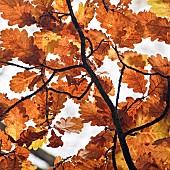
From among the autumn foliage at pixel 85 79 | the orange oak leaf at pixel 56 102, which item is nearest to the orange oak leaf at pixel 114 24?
the autumn foliage at pixel 85 79

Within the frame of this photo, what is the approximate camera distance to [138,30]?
468 millimetres

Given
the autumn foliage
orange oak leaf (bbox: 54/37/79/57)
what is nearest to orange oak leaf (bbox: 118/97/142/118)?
the autumn foliage

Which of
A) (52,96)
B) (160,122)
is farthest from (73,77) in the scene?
(160,122)

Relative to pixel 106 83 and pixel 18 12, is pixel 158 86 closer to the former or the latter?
pixel 106 83

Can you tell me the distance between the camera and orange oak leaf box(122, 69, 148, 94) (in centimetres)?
47

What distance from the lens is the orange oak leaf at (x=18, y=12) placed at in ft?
1.52

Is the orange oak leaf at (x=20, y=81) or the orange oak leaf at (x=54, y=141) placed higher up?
the orange oak leaf at (x=20, y=81)

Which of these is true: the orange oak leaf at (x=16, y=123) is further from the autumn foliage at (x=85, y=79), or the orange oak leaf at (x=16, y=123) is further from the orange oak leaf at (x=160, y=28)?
the orange oak leaf at (x=160, y=28)

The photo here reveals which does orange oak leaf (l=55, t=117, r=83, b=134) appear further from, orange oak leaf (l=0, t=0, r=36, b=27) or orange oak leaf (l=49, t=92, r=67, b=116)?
orange oak leaf (l=0, t=0, r=36, b=27)

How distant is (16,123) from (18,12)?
153 millimetres

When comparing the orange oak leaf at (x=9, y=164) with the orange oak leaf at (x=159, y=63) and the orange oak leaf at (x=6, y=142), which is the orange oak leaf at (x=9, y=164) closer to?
the orange oak leaf at (x=6, y=142)

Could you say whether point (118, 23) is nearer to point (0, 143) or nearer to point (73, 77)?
point (73, 77)

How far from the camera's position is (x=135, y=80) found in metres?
0.47

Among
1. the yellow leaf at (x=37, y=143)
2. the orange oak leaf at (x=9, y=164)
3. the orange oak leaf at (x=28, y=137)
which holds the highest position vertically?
the yellow leaf at (x=37, y=143)
